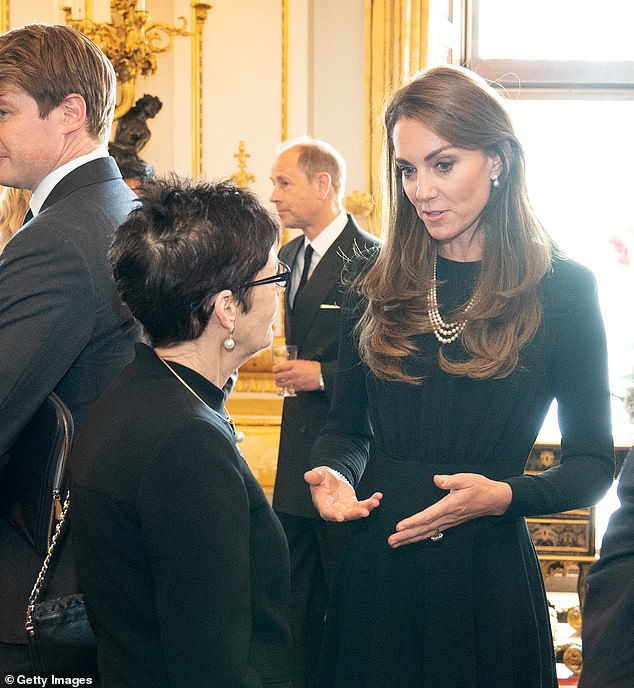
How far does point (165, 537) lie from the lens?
1385 mm

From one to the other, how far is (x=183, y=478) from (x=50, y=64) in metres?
1.00

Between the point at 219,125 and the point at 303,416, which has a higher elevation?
the point at 219,125

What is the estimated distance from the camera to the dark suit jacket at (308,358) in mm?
3783

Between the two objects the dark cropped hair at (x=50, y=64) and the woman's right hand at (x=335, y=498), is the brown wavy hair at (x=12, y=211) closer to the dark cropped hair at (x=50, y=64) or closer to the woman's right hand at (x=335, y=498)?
the dark cropped hair at (x=50, y=64)

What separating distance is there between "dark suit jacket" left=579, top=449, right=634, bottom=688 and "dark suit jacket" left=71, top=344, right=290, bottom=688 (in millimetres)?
485

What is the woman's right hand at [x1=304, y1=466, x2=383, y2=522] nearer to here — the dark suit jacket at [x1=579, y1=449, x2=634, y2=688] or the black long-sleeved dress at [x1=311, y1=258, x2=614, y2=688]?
the black long-sleeved dress at [x1=311, y1=258, x2=614, y2=688]

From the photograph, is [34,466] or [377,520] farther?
[377,520]

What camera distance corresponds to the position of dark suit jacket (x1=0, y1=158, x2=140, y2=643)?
1.79 metres

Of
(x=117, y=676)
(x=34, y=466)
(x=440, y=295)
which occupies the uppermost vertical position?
(x=440, y=295)

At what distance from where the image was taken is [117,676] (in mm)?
1479

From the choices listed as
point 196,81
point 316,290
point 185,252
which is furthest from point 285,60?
point 185,252

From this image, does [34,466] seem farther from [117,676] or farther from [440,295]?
[440,295]

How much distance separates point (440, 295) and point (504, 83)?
13.1 ft

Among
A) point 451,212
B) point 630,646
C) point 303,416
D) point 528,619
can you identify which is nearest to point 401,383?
point 451,212
